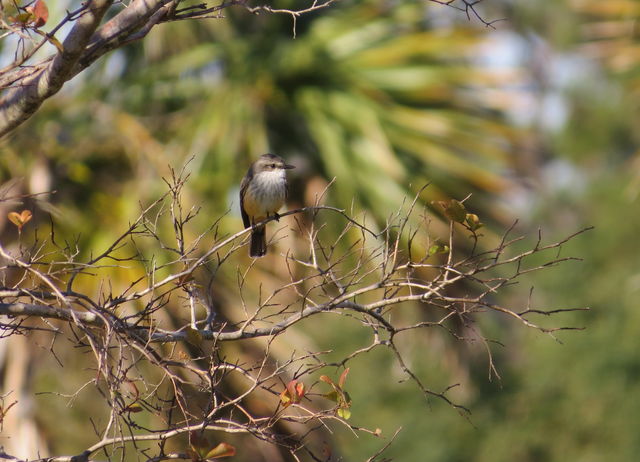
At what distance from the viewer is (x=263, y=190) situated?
235 inches

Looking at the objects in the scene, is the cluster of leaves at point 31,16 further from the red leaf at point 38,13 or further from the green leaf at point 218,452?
the green leaf at point 218,452

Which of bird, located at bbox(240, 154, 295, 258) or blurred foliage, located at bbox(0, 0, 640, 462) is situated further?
blurred foliage, located at bbox(0, 0, 640, 462)

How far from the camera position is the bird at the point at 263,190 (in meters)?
5.96

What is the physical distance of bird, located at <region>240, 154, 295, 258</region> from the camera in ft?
19.5

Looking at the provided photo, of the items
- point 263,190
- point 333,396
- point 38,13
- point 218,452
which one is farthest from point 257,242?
point 218,452

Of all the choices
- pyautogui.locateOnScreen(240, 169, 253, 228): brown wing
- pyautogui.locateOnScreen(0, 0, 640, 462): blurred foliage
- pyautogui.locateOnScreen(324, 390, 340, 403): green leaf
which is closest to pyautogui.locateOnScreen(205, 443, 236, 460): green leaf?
pyautogui.locateOnScreen(324, 390, 340, 403): green leaf

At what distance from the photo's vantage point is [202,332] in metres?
3.07

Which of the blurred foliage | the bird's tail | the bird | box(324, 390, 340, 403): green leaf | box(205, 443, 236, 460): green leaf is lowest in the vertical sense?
the blurred foliage

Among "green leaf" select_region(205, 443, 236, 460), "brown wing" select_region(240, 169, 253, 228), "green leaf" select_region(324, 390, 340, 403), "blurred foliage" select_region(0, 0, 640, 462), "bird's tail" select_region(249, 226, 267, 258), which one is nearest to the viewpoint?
"green leaf" select_region(205, 443, 236, 460)

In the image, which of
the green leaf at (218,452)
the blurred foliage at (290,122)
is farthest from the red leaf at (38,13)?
the blurred foliage at (290,122)

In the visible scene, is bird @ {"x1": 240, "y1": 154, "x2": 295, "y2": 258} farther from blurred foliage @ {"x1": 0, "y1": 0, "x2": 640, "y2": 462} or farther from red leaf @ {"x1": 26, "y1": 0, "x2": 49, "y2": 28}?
red leaf @ {"x1": 26, "y1": 0, "x2": 49, "y2": 28}

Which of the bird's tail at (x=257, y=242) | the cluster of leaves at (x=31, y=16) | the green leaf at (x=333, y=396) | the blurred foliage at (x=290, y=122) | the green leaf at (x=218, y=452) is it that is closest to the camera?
the green leaf at (x=218, y=452)

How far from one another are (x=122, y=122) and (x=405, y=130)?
247 centimetres

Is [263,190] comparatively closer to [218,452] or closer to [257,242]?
[257,242]
